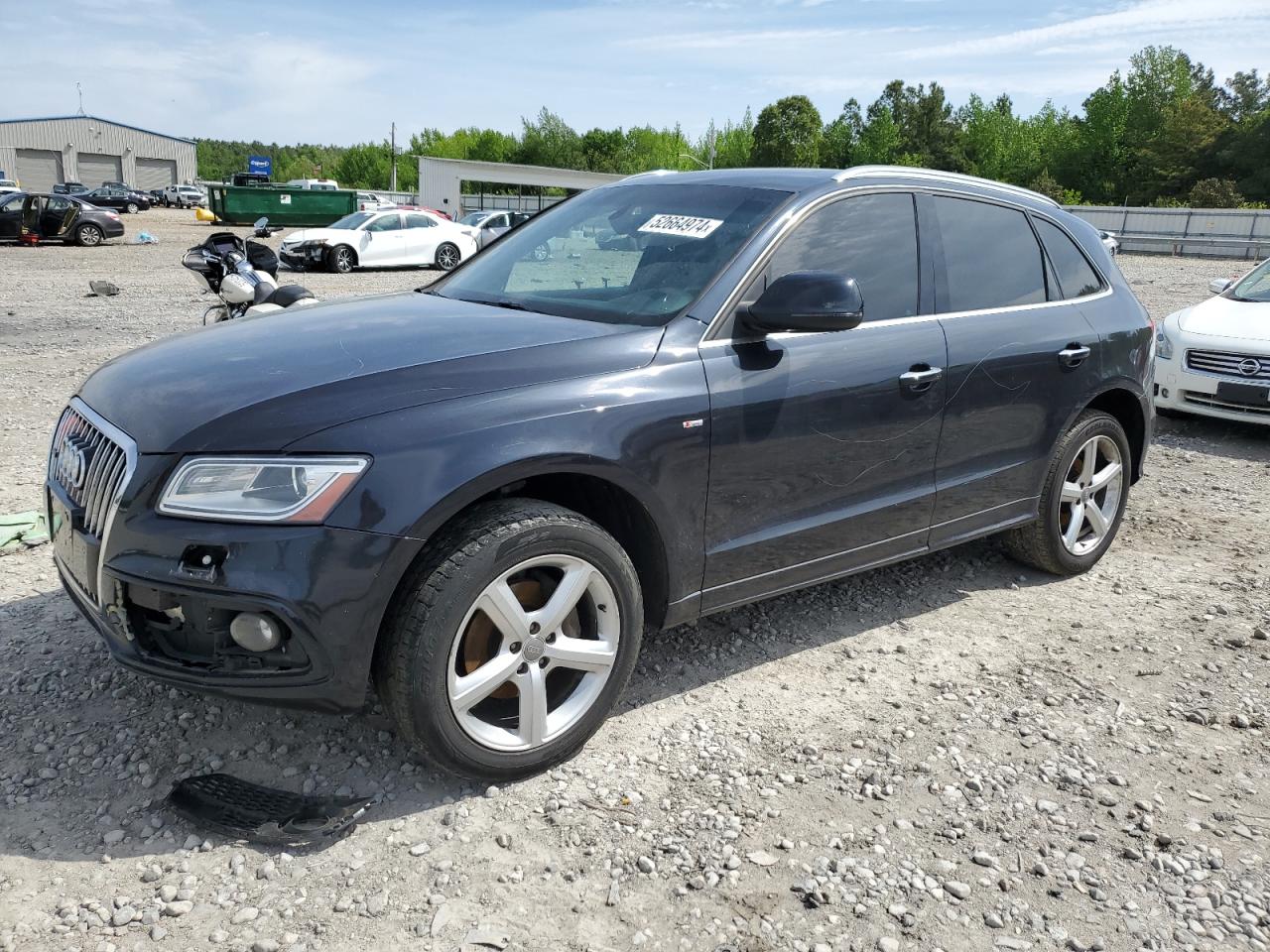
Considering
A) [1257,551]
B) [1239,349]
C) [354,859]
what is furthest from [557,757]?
[1239,349]

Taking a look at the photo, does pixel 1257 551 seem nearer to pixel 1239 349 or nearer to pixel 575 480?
pixel 1239 349

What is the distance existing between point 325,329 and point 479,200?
211 ft

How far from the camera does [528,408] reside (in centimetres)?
287

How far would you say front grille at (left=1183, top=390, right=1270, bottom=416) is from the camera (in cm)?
785

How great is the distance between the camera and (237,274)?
6961 millimetres

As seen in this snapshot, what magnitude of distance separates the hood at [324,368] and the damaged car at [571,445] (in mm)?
13

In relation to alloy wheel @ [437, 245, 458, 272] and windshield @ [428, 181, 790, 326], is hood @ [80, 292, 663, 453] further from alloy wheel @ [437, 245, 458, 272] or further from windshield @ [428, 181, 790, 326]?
alloy wheel @ [437, 245, 458, 272]

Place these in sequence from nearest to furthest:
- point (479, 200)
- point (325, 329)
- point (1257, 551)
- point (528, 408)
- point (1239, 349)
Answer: point (528, 408), point (325, 329), point (1257, 551), point (1239, 349), point (479, 200)

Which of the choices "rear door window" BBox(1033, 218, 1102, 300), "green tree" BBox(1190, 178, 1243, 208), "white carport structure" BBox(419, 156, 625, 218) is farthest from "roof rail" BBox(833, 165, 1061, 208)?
"green tree" BBox(1190, 178, 1243, 208)

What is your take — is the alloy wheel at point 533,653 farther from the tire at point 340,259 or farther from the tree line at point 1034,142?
the tree line at point 1034,142

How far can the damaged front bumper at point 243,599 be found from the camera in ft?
8.32

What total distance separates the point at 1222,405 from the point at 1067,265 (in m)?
4.34

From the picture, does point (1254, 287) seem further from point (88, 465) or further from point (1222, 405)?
point (88, 465)

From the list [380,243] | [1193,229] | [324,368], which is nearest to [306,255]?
[380,243]
